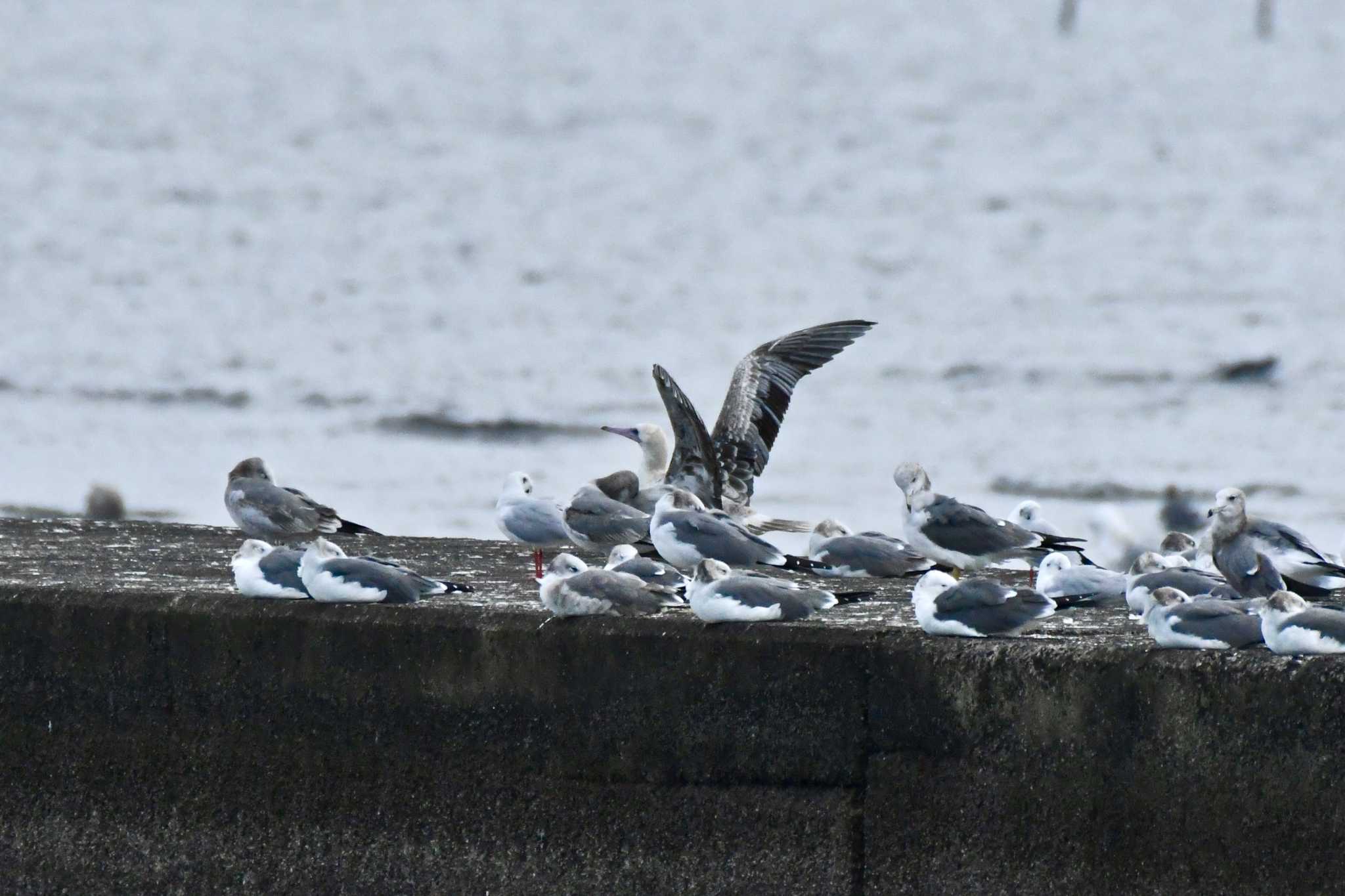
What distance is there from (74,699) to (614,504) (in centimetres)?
248

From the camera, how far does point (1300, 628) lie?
4.09m

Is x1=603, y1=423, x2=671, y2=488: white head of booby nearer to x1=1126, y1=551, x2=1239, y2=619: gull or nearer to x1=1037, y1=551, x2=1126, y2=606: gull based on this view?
x1=1037, y1=551, x2=1126, y2=606: gull

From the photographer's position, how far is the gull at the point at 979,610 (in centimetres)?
450

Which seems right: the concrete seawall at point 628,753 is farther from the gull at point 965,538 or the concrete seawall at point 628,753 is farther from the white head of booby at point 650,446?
the white head of booby at point 650,446

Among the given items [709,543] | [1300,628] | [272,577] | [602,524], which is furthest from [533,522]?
[1300,628]

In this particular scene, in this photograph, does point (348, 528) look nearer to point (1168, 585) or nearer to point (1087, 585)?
point (1087, 585)

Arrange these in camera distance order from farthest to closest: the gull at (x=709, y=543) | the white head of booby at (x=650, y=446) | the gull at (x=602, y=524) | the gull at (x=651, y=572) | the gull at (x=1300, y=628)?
the white head of booby at (x=650, y=446) → the gull at (x=602, y=524) → the gull at (x=709, y=543) → the gull at (x=651, y=572) → the gull at (x=1300, y=628)

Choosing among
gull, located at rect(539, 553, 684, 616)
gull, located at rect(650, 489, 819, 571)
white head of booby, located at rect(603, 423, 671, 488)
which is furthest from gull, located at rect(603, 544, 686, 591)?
white head of booby, located at rect(603, 423, 671, 488)

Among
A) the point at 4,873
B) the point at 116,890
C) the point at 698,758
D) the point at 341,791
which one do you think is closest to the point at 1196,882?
the point at 698,758

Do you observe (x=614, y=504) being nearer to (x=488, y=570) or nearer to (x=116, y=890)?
(x=488, y=570)

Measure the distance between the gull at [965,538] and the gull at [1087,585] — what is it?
0.75 m

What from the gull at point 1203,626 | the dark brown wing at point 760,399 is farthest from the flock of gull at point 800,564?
the dark brown wing at point 760,399

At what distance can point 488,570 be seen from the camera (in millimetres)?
6711

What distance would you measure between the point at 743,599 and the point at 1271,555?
192 centimetres
